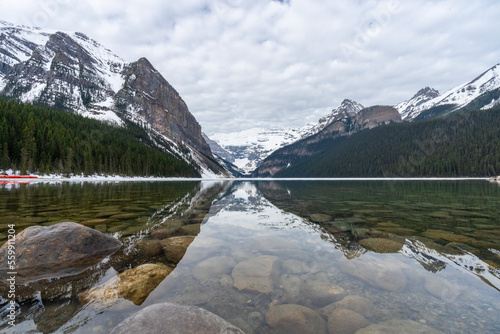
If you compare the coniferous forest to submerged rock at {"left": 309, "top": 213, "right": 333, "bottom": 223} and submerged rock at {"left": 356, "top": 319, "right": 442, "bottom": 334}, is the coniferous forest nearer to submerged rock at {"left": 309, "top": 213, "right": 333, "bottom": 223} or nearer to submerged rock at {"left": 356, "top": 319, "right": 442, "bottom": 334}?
submerged rock at {"left": 309, "top": 213, "right": 333, "bottom": 223}

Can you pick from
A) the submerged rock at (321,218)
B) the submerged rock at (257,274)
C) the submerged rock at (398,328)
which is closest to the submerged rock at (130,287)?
the submerged rock at (257,274)

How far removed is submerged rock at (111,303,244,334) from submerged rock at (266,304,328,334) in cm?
125

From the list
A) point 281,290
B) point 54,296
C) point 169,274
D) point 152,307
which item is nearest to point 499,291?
point 281,290

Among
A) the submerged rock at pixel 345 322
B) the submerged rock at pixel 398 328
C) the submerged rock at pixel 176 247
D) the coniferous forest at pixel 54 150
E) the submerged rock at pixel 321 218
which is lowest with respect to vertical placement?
the submerged rock at pixel 321 218

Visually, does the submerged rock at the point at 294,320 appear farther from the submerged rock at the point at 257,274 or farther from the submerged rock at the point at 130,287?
the submerged rock at the point at 130,287

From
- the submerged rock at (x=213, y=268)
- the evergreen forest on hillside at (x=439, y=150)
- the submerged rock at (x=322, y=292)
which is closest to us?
the submerged rock at (x=322, y=292)

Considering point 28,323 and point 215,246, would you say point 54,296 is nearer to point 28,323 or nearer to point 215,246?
point 28,323

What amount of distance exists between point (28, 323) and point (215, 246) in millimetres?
5933

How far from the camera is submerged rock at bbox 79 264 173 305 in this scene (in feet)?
Result: 16.8

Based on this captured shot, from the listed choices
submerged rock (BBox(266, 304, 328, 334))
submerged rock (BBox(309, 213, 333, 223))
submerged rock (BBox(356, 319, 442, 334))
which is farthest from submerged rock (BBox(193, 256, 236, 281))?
submerged rock (BBox(309, 213, 333, 223))

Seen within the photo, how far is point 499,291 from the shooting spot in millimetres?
5613

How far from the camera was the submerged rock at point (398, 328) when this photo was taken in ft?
13.7

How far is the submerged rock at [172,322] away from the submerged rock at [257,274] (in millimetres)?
2485

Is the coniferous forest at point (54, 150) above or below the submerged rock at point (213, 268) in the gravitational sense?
above
